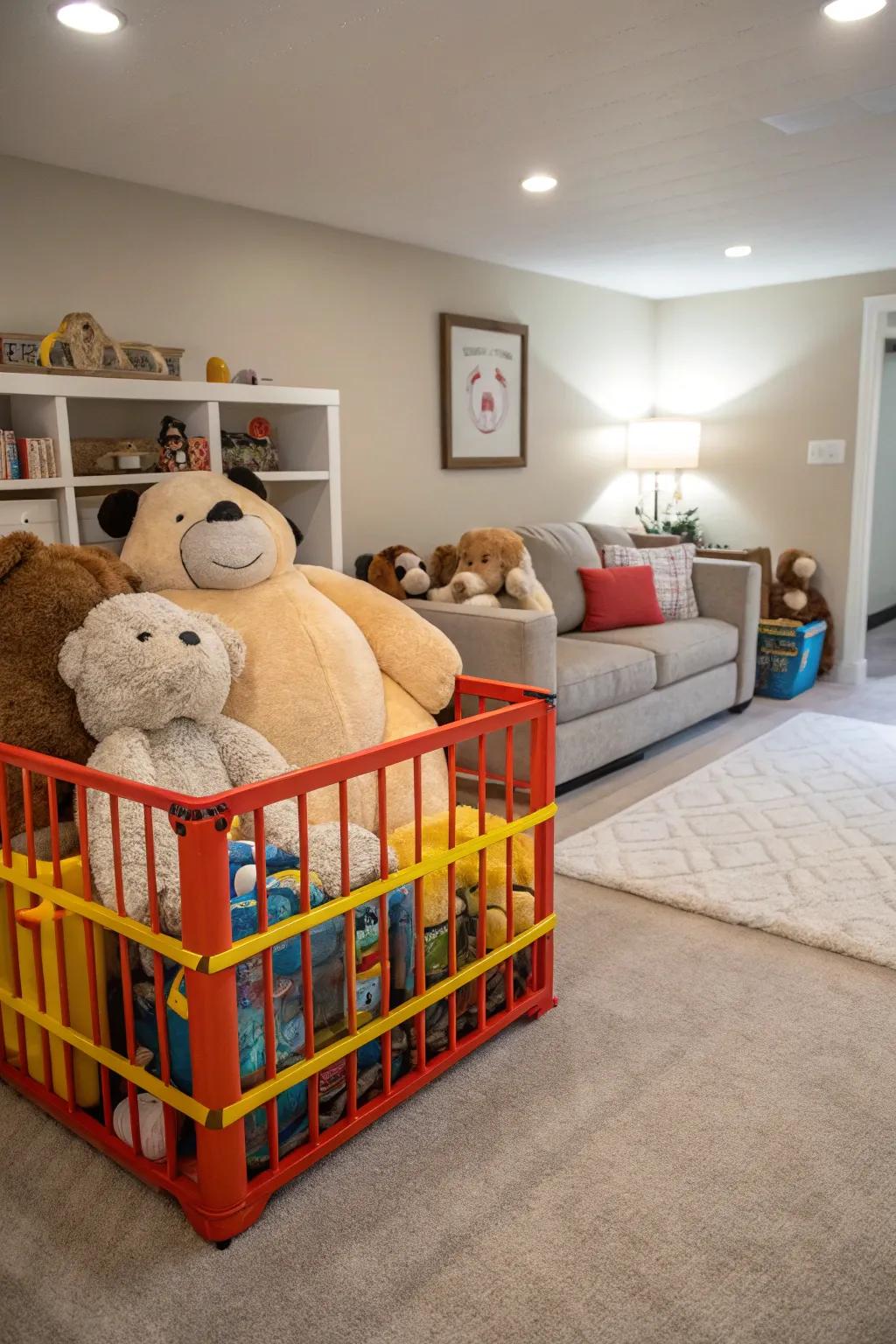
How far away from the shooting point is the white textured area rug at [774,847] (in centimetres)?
262

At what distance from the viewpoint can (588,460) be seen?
5480mm

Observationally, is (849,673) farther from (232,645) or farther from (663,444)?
(232,645)

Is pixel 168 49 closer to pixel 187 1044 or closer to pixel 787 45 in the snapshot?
pixel 787 45

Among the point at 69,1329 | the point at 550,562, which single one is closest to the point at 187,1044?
the point at 69,1329

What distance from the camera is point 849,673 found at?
5340mm

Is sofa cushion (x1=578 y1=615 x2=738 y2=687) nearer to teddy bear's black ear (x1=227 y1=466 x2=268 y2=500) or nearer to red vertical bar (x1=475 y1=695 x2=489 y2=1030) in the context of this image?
teddy bear's black ear (x1=227 y1=466 x2=268 y2=500)

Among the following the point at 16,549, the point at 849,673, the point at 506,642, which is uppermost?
the point at 16,549

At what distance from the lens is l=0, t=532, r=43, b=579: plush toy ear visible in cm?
200

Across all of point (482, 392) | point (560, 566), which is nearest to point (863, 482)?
point (560, 566)

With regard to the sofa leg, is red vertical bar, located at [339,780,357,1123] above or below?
above

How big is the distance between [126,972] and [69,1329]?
1.56 feet

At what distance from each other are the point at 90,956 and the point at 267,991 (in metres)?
0.34

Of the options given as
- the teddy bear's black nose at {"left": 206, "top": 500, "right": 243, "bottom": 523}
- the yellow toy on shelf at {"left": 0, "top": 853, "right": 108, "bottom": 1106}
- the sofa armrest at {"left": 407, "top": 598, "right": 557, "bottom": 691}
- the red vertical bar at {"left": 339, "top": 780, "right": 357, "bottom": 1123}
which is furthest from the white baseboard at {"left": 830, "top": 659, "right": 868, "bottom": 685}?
the yellow toy on shelf at {"left": 0, "top": 853, "right": 108, "bottom": 1106}

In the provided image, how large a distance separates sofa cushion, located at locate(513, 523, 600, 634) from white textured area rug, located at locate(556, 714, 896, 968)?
0.92 m
